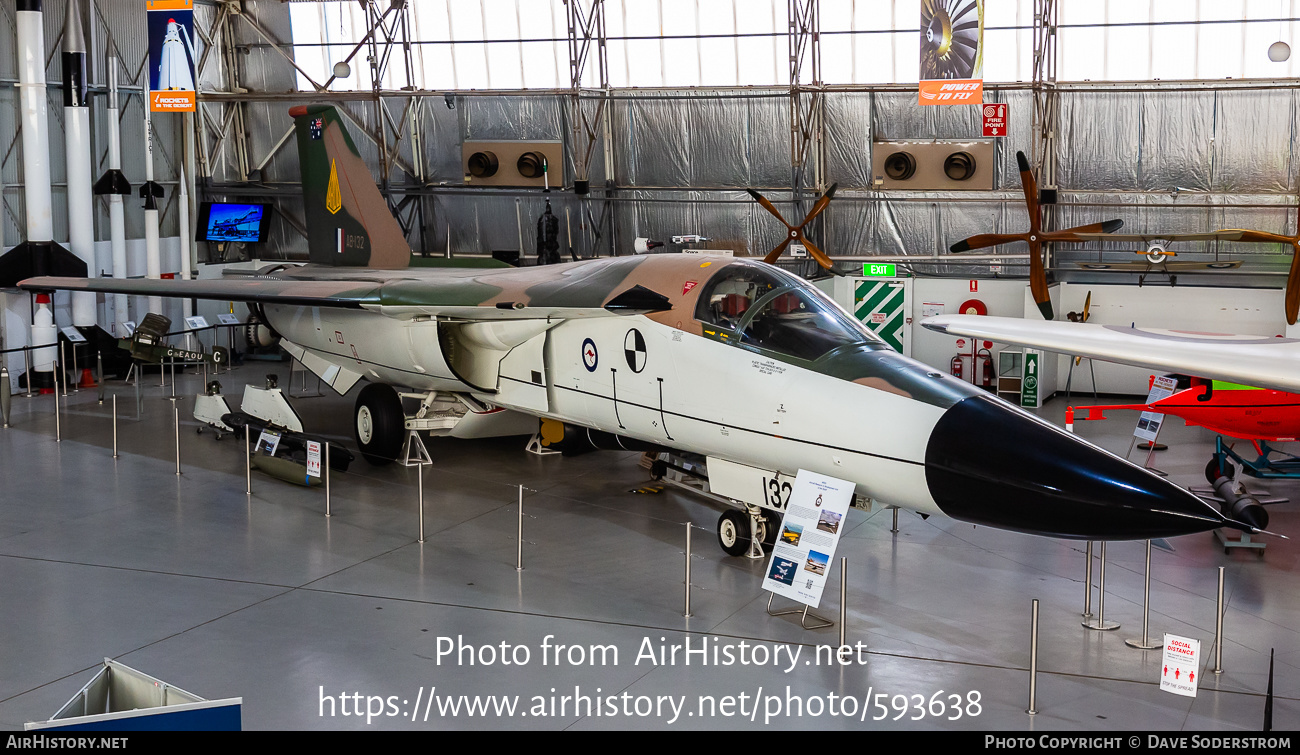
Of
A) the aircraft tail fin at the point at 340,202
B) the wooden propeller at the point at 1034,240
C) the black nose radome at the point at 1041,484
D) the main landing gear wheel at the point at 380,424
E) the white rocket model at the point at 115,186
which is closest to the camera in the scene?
the black nose radome at the point at 1041,484

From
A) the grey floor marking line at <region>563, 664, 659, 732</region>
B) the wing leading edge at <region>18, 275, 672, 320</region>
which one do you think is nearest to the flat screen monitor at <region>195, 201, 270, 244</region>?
the wing leading edge at <region>18, 275, 672, 320</region>

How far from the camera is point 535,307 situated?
33.8ft

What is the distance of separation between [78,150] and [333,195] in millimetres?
5590

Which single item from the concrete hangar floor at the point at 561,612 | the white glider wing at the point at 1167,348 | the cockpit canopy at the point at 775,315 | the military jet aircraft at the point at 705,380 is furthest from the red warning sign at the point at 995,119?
the white glider wing at the point at 1167,348

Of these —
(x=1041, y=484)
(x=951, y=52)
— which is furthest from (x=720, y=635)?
(x=951, y=52)

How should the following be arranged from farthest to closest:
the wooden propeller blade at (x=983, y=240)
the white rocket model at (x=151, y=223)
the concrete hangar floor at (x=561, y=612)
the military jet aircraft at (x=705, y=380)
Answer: the white rocket model at (x=151, y=223) → the wooden propeller blade at (x=983, y=240) → the military jet aircraft at (x=705, y=380) → the concrete hangar floor at (x=561, y=612)

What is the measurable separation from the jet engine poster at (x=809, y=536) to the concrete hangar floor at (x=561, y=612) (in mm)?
360

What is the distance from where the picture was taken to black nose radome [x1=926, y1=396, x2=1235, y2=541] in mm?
6613

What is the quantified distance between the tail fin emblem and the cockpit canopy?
320 inches

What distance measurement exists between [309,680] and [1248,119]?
60.8 feet

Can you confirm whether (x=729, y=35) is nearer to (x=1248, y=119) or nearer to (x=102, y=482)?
(x=1248, y=119)

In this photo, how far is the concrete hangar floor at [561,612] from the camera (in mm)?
6742

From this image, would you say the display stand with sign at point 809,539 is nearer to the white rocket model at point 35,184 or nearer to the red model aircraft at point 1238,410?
the red model aircraft at point 1238,410

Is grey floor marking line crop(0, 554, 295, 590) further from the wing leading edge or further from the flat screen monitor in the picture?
the flat screen monitor
